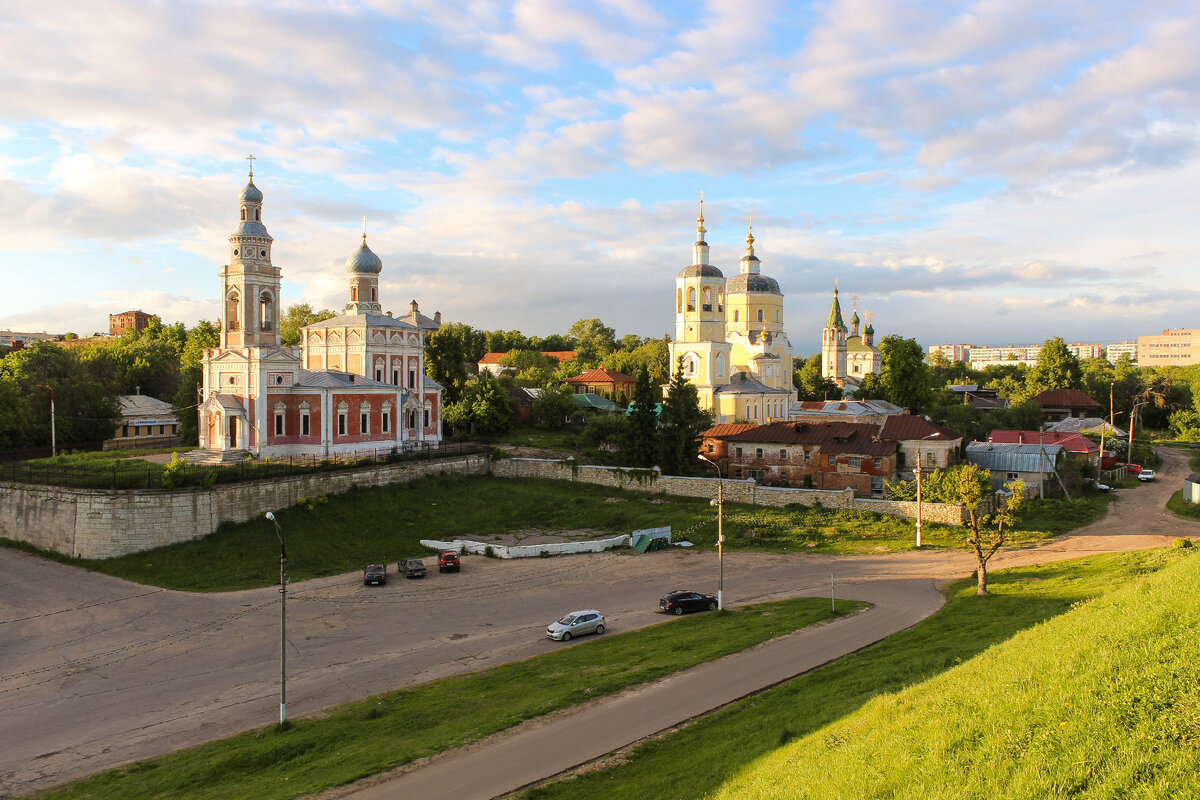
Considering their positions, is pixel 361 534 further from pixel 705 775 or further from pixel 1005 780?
pixel 1005 780

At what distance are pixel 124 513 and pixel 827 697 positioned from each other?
1251 inches

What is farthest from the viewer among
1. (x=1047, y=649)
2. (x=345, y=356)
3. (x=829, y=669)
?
(x=345, y=356)

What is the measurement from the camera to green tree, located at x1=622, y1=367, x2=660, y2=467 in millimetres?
52656

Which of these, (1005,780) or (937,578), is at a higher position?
(1005,780)

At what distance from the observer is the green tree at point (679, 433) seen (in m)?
52.4

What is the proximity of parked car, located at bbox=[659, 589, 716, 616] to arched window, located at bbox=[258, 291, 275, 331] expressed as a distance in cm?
3002

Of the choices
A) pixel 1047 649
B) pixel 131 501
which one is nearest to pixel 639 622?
pixel 1047 649

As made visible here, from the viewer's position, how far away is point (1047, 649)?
1499 cm

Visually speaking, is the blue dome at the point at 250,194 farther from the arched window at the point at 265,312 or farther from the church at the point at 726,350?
the church at the point at 726,350

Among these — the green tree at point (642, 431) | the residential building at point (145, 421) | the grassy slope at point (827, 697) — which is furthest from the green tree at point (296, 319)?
the grassy slope at point (827, 697)

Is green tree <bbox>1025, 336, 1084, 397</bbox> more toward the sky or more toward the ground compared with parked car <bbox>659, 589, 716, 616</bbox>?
more toward the sky

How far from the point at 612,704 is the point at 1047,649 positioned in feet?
32.8

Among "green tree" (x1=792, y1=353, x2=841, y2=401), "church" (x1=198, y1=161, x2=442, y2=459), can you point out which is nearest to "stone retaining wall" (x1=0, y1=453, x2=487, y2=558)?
"church" (x1=198, y1=161, x2=442, y2=459)

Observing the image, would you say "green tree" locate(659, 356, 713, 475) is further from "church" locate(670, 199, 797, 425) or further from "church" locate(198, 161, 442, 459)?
Answer: "church" locate(198, 161, 442, 459)
